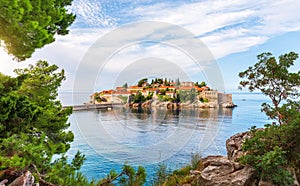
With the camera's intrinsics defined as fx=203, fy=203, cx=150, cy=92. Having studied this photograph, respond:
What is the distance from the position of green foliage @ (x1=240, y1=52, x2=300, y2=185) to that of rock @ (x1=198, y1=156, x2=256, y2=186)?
0.21 meters

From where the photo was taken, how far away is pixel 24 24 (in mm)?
2586

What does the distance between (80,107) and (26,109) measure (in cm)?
3250

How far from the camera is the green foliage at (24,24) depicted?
93.1 inches

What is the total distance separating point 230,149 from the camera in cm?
672

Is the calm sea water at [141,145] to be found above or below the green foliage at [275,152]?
below

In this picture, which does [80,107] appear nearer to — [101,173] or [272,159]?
[101,173]

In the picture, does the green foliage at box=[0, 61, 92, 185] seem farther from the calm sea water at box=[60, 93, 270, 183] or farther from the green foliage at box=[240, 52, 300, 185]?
the green foliage at box=[240, 52, 300, 185]

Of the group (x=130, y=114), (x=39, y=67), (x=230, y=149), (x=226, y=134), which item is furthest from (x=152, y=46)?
(x=130, y=114)

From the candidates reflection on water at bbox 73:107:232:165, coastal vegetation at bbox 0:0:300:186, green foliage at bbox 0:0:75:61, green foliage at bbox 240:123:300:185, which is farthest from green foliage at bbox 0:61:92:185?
reflection on water at bbox 73:107:232:165

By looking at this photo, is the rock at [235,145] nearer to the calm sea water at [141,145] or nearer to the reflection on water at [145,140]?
the calm sea water at [141,145]

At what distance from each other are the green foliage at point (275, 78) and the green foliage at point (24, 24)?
5.22 m

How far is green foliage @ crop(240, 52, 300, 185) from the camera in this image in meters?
4.13

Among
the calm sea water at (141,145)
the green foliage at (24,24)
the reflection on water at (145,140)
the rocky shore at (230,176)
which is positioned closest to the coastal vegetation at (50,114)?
the green foliage at (24,24)

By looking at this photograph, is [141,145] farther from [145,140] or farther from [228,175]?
[228,175]
